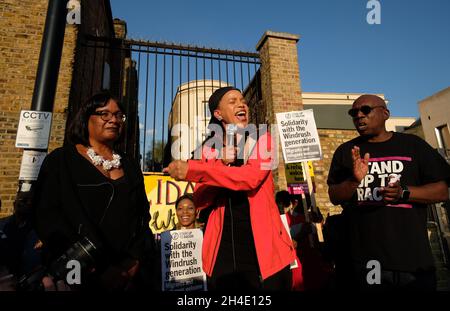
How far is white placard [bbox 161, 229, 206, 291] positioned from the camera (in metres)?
3.46

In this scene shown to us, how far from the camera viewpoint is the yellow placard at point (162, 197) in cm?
662

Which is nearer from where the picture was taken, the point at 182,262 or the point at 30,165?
the point at 30,165

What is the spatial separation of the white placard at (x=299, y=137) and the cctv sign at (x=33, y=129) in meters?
3.49

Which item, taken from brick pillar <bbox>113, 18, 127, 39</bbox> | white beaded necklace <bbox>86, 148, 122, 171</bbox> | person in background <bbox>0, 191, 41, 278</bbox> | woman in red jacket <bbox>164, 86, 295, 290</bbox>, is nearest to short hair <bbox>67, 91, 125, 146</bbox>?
white beaded necklace <bbox>86, 148, 122, 171</bbox>

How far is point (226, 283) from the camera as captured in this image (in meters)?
1.79

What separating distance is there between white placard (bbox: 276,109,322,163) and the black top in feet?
7.69

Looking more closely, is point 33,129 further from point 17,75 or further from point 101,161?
point 17,75

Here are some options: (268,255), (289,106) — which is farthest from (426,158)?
(289,106)

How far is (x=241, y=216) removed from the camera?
1.92 meters

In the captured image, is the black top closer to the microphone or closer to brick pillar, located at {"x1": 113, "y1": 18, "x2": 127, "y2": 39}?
Result: the microphone

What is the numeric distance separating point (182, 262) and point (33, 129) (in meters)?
2.25

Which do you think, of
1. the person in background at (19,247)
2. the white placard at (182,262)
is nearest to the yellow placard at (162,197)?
the white placard at (182,262)

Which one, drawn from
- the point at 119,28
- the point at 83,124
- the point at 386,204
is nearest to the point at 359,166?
the point at 386,204
